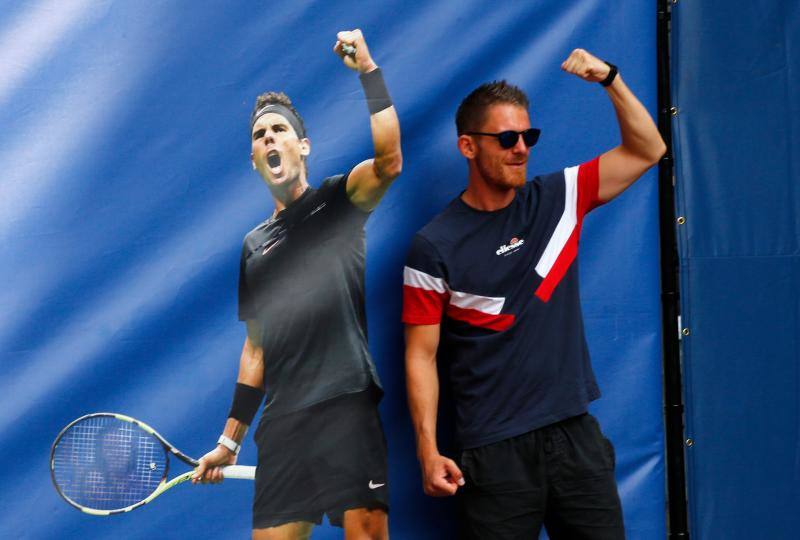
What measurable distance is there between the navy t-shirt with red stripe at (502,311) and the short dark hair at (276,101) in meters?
0.44

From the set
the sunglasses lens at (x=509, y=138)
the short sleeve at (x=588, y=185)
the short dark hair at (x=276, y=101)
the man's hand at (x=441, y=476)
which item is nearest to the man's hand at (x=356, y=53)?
the short dark hair at (x=276, y=101)

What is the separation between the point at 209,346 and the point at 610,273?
3.85ft

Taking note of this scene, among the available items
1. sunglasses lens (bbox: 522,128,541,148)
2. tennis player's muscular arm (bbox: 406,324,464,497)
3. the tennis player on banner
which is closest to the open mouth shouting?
the tennis player on banner

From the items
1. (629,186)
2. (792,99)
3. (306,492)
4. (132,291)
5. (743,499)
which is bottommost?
(743,499)

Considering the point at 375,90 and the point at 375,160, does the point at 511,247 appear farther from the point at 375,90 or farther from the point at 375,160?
the point at 375,90

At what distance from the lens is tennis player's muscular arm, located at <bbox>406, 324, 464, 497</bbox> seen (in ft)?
7.99

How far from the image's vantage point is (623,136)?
2525 millimetres

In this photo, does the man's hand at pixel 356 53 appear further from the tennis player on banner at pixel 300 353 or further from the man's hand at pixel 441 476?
the man's hand at pixel 441 476

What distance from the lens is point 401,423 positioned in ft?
8.51

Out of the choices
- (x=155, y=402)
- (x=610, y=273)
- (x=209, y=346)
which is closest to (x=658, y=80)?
(x=610, y=273)

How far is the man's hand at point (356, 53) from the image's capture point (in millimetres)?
2502

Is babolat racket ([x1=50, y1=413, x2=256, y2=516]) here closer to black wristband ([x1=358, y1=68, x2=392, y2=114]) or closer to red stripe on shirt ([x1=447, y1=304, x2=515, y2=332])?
red stripe on shirt ([x1=447, y1=304, x2=515, y2=332])

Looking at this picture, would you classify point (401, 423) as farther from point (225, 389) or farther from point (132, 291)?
point (132, 291)

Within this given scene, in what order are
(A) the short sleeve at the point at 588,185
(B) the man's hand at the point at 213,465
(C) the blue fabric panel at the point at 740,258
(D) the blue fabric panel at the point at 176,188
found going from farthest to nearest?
(C) the blue fabric panel at the point at 740,258 → (A) the short sleeve at the point at 588,185 → (B) the man's hand at the point at 213,465 → (D) the blue fabric panel at the point at 176,188
